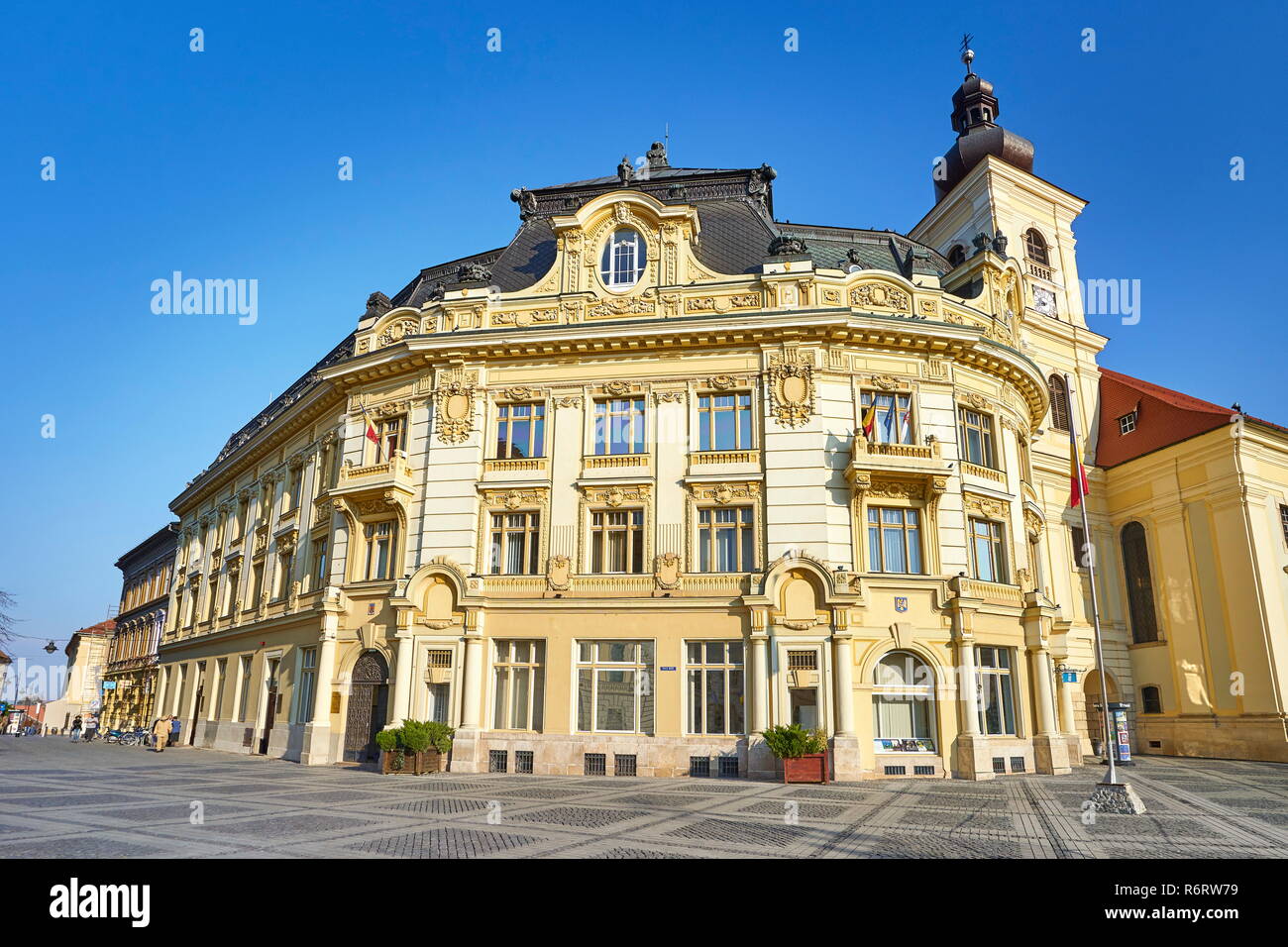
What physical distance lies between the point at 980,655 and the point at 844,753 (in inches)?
236

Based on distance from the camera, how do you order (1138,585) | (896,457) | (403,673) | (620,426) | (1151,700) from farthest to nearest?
(1138,585) → (1151,700) → (620,426) → (403,673) → (896,457)

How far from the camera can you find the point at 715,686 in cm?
2481

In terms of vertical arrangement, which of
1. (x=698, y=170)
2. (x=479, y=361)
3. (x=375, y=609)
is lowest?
(x=375, y=609)

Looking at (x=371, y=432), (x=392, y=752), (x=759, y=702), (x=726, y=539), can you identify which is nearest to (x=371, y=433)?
(x=371, y=432)

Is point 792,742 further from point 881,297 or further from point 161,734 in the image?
point 161,734

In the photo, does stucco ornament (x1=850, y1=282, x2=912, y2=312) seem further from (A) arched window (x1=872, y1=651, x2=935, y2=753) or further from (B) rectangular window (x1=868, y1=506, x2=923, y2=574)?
(A) arched window (x1=872, y1=651, x2=935, y2=753)

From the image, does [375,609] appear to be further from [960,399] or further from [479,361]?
[960,399]

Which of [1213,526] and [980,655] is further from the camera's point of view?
[1213,526]

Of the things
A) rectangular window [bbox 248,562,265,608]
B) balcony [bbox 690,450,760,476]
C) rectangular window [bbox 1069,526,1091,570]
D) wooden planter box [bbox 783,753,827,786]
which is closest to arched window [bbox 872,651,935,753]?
wooden planter box [bbox 783,753,827,786]

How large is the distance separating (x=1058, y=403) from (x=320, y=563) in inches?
1458

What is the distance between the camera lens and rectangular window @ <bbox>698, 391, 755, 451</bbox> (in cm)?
2673

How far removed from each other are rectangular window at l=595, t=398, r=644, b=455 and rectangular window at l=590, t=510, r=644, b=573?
220 cm

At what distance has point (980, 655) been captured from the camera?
84.5 feet
